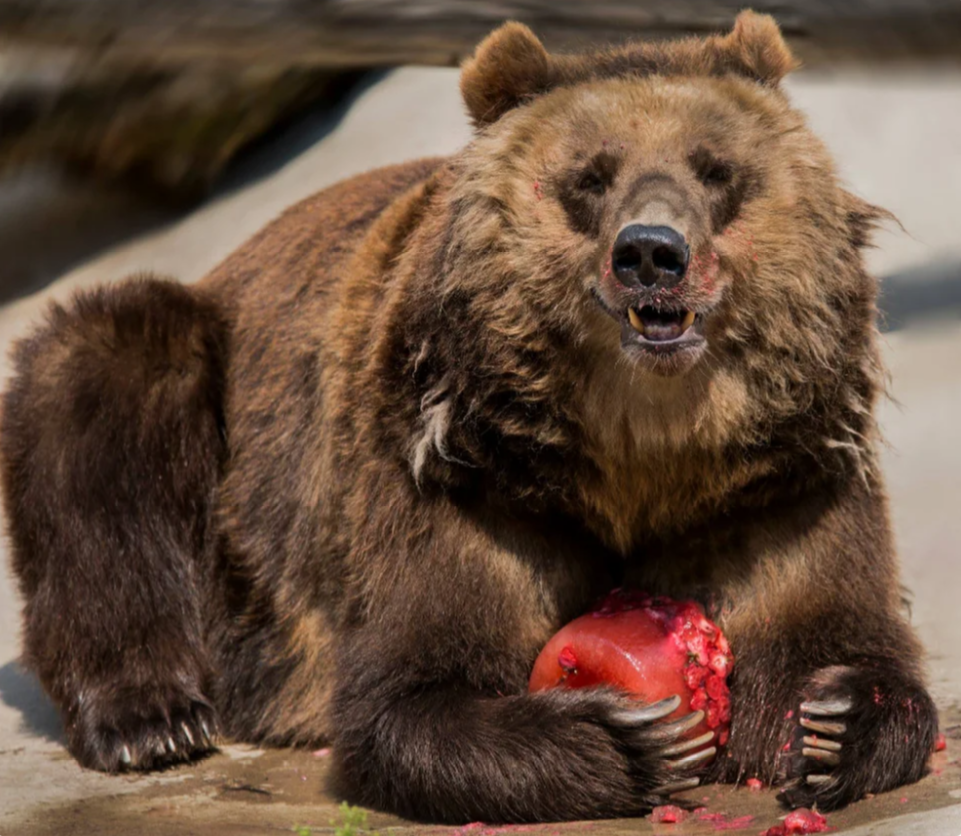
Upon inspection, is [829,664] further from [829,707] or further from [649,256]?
[649,256]

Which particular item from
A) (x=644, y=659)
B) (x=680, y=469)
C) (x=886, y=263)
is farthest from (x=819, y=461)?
(x=886, y=263)

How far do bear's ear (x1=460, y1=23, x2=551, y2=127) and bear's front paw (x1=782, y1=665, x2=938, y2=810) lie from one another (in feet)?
7.77

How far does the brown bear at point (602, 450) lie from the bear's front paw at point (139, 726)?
0.03 meters

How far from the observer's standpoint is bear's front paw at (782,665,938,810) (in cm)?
506

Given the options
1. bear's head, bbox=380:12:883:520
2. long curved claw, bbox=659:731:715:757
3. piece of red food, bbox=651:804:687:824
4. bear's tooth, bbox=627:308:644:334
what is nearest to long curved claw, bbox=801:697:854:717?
long curved claw, bbox=659:731:715:757

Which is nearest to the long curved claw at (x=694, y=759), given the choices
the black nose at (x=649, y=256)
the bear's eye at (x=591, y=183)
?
the black nose at (x=649, y=256)

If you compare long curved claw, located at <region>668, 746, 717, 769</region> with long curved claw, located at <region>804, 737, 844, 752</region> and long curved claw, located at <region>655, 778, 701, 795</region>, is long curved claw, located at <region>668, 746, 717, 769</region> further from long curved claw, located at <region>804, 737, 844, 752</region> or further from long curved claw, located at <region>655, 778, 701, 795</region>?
long curved claw, located at <region>804, 737, 844, 752</region>

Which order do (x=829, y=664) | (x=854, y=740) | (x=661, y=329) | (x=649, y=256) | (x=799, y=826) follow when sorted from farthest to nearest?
(x=829, y=664), (x=854, y=740), (x=661, y=329), (x=649, y=256), (x=799, y=826)

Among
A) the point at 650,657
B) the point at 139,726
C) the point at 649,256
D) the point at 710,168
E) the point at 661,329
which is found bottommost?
the point at 139,726

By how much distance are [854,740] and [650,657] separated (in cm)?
73

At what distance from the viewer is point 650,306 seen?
503 centimetres

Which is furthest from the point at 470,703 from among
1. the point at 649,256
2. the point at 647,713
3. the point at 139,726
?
the point at 139,726

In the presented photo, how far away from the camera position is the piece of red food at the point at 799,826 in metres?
4.78

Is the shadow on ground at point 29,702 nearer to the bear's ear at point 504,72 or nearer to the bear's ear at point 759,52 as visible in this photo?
the bear's ear at point 504,72
